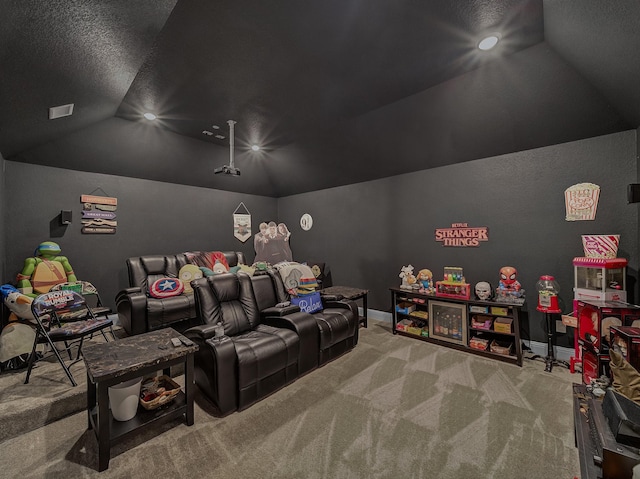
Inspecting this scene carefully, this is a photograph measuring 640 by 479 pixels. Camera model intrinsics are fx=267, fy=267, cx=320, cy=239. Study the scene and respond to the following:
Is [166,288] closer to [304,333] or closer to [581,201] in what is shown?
[304,333]

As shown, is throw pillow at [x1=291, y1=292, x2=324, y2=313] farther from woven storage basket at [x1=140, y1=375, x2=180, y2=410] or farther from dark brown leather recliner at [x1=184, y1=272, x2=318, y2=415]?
woven storage basket at [x1=140, y1=375, x2=180, y2=410]

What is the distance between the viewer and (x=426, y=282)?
4.03 meters

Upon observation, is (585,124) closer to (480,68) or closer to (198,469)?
(480,68)

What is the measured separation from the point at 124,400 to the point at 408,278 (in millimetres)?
3740

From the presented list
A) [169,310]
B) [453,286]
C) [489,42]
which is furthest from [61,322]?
[489,42]

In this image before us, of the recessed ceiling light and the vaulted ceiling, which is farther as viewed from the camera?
the recessed ceiling light

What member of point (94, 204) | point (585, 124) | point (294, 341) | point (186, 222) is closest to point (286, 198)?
point (186, 222)

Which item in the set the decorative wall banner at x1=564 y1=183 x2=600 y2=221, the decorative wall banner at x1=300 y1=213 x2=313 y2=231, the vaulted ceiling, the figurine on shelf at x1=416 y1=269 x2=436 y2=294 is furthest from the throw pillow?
the decorative wall banner at x1=564 y1=183 x2=600 y2=221

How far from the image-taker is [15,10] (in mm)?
1380

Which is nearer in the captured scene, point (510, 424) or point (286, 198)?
point (510, 424)

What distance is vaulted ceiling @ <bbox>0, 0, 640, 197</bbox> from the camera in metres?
1.83

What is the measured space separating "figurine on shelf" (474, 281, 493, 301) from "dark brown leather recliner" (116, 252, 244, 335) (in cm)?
375

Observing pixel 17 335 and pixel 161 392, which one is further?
pixel 17 335

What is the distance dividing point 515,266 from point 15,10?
500 centimetres
